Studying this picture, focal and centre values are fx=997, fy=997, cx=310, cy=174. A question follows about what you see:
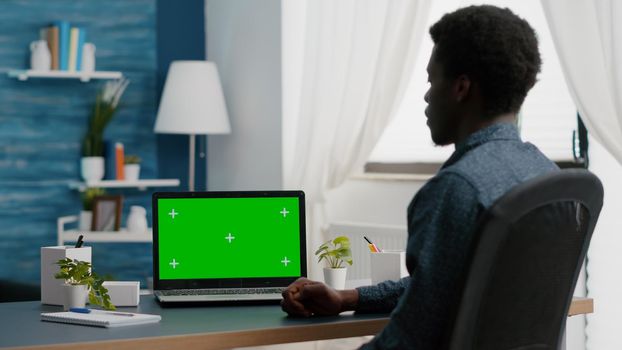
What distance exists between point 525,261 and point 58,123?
4.23 meters

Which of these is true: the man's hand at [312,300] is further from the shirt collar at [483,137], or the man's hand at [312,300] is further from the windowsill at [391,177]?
A: the windowsill at [391,177]

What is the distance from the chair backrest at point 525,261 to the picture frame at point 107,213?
380cm

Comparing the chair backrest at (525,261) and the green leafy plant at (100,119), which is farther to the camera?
the green leafy plant at (100,119)

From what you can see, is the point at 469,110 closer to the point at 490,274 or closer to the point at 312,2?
the point at 490,274

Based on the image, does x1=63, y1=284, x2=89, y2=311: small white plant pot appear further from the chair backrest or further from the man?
the chair backrest

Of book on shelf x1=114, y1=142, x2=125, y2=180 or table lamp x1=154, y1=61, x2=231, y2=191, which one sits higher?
table lamp x1=154, y1=61, x2=231, y2=191

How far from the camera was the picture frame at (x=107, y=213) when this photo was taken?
17.4 ft

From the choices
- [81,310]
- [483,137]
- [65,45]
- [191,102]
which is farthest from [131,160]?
[483,137]

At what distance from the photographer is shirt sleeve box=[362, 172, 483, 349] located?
167 cm

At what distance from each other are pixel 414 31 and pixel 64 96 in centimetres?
212

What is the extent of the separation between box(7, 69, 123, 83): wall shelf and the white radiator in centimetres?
150

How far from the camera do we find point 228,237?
8.78 ft

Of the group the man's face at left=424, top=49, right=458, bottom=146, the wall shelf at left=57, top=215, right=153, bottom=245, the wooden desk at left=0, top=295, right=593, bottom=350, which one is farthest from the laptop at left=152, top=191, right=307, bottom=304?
the wall shelf at left=57, top=215, right=153, bottom=245

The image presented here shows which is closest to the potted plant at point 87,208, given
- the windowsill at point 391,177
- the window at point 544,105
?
the windowsill at point 391,177
